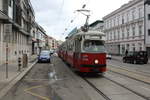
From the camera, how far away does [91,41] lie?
43.1 feet

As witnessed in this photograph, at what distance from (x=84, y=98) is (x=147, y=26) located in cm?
3621

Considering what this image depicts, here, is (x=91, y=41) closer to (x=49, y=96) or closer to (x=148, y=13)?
(x=49, y=96)

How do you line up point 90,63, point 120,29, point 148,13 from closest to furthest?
point 90,63, point 148,13, point 120,29

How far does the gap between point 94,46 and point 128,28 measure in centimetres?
3741

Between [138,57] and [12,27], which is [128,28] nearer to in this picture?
[138,57]

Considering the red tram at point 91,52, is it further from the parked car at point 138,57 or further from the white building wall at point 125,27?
the white building wall at point 125,27

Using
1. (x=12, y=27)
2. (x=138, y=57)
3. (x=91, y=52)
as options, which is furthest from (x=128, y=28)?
(x=91, y=52)

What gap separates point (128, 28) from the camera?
4828 centimetres

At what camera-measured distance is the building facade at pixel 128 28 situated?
135ft

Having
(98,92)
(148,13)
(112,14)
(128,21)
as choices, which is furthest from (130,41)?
(98,92)

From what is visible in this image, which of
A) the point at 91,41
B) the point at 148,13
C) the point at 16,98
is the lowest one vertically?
the point at 16,98

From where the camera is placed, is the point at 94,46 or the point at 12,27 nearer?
the point at 94,46

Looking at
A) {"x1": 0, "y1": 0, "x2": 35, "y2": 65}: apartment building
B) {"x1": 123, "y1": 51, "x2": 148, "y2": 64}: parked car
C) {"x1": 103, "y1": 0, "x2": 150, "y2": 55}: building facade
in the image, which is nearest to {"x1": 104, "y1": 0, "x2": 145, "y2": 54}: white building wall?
{"x1": 103, "y1": 0, "x2": 150, "y2": 55}: building facade

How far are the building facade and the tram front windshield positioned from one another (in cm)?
2911
